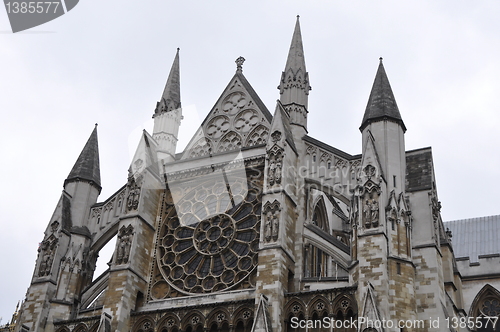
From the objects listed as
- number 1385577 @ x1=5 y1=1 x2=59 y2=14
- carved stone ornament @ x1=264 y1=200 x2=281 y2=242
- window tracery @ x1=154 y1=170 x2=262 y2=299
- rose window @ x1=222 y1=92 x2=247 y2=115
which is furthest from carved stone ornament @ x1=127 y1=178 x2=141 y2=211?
number 1385577 @ x1=5 y1=1 x2=59 y2=14

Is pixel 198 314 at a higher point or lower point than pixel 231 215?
lower

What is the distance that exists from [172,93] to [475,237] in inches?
700

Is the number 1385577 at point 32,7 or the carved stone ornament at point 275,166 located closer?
the number 1385577 at point 32,7

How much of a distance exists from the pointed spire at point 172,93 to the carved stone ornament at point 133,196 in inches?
189

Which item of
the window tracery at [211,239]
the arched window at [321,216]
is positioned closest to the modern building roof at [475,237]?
the arched window at [321,216]

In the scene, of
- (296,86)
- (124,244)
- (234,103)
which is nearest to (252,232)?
(124,244)

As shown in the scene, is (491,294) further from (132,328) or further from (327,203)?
(132,328)

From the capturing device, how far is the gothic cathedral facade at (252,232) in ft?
60.2

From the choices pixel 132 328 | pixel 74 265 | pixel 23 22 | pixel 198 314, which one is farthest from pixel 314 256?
pixel 23 22

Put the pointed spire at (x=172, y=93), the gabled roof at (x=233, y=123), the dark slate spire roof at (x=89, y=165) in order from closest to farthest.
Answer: the gabled roof at (x=233, y=123), the dark slate spire roof at (x=89, y=165), the pointed spire at (x=172, y=93)

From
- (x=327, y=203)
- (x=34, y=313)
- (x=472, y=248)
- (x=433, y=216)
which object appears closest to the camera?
(x=433, y=216)

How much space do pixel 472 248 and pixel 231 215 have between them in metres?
15.8

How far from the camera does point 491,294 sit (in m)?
26.7

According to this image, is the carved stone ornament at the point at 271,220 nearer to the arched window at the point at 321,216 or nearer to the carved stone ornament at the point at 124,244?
the arched window at the point at 321,216
